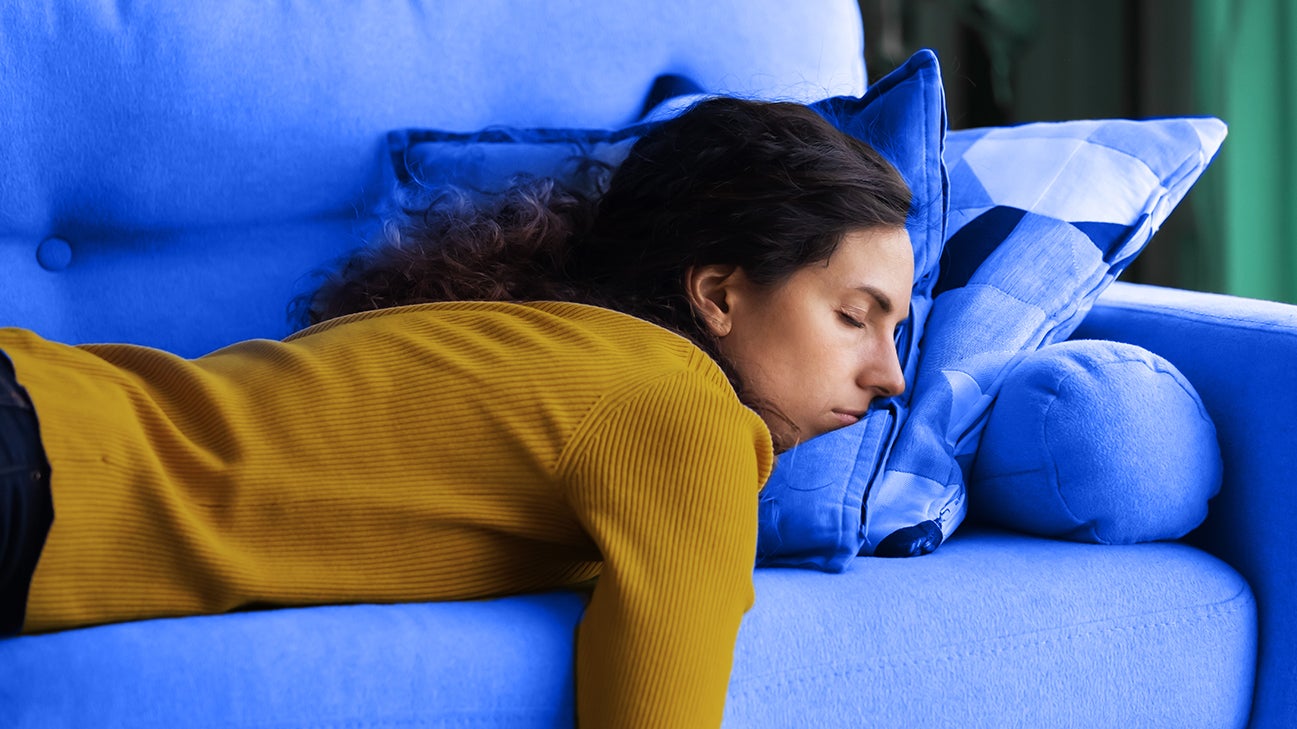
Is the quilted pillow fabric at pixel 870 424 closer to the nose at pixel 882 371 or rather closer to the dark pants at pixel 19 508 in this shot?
the nose at pixel 882 371

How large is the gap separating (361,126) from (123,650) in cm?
76

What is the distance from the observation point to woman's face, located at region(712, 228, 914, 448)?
1057 mm

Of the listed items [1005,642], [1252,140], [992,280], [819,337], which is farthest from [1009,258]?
[1252,140]

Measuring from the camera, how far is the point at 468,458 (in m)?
0.87

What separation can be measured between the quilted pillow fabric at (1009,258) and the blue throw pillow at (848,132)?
0.03 m

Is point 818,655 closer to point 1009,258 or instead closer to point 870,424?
point 870,424

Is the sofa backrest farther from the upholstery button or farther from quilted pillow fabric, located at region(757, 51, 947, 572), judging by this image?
quilted pillow fabric, located at region(757, 51, 947, 572)

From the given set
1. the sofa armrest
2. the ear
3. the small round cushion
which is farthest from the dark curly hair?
the sofa armrest

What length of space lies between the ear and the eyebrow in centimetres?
11

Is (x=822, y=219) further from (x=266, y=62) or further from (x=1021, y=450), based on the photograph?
(x=266, y=62)

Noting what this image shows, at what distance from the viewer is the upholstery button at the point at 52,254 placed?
50.8 inches

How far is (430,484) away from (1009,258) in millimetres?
690

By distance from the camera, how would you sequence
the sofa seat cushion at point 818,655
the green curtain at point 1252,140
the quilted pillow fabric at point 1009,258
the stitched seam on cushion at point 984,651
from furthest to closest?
the green curtain at point 1252,140 → the quilted pillow fabric at point 1009,258 → the stitched seam on cushion at point 984,651 → the sofa seat cushion at point 818,655

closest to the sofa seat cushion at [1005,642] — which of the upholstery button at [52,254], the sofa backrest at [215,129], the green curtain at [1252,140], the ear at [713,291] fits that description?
the ear at [713,291]
